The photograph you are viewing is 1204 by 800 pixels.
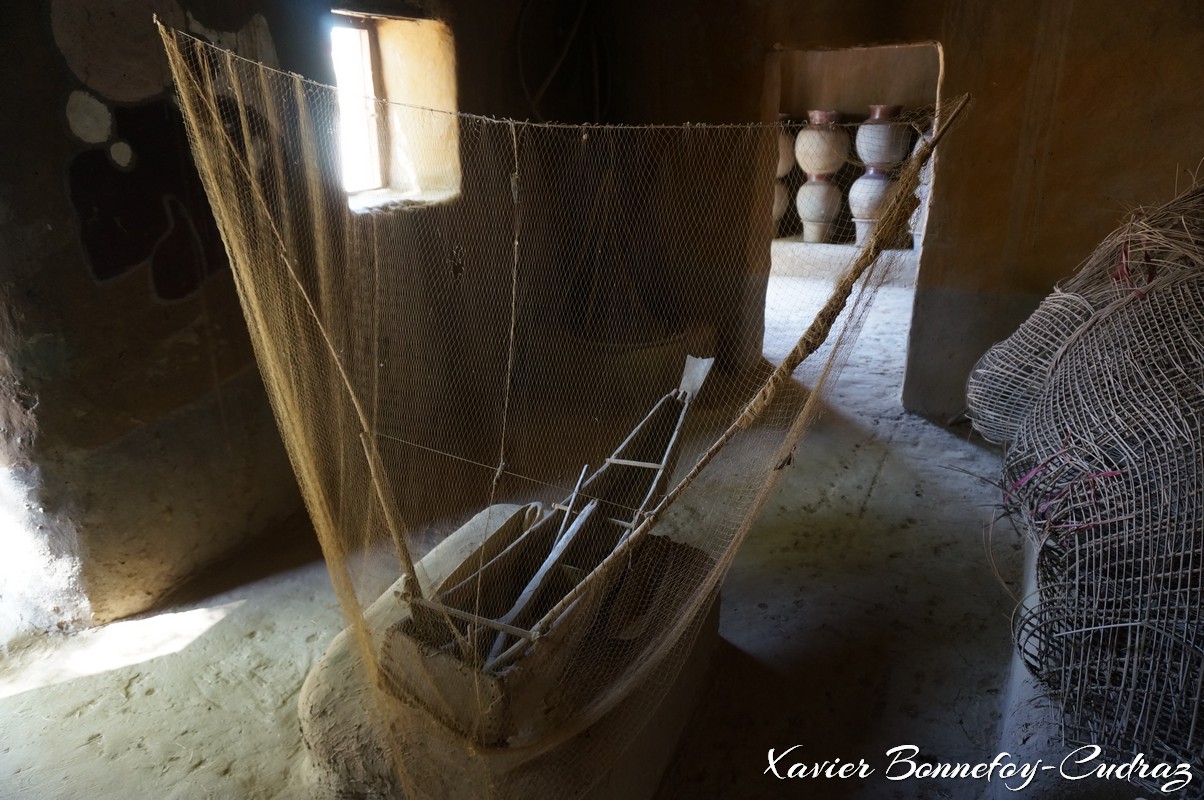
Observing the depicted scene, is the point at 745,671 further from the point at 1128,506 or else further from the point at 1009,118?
the point at 1009,118

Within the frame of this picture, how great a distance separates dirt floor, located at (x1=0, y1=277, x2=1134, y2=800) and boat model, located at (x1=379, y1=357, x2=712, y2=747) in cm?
60

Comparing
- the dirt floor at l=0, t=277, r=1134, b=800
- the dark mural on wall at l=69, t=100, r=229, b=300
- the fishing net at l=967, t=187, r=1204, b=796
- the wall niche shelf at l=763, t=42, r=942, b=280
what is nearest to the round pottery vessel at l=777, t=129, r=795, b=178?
the wall niche shelf at l=763, t=42, r=942, b=280

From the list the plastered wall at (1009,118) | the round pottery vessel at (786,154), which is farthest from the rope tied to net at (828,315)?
the round pottery vessel at (786,154)

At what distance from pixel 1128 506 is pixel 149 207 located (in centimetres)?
302

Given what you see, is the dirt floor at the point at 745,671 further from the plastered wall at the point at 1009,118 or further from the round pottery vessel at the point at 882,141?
the round pottery vessel at the point at 882,141

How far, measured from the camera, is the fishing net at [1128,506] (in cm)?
160

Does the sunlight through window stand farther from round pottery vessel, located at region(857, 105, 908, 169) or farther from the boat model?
round pottery vessel, located at region(857, 105, 908, 169)

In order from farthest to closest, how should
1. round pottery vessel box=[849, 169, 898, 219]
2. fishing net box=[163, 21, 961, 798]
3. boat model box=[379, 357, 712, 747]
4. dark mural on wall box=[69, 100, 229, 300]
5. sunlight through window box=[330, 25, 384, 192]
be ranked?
round pottery vessel box=[849, 169, 898, 219] < sunlight through window box=[330, 25, 384, 192] < dark mural on wall box=[69, 100, 229, 300] < fishing net box=[163, 21, 961, 798] < boat model box=[379, 357, 712, 747]

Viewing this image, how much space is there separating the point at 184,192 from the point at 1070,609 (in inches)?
118

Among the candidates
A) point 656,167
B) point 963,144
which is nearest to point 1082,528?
point 963,144

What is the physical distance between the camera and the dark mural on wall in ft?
7.89

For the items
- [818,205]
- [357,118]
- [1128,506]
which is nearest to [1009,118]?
[1128,506]

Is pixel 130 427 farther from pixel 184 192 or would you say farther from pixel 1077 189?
pixel 1077 189

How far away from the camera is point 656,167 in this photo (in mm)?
4668
